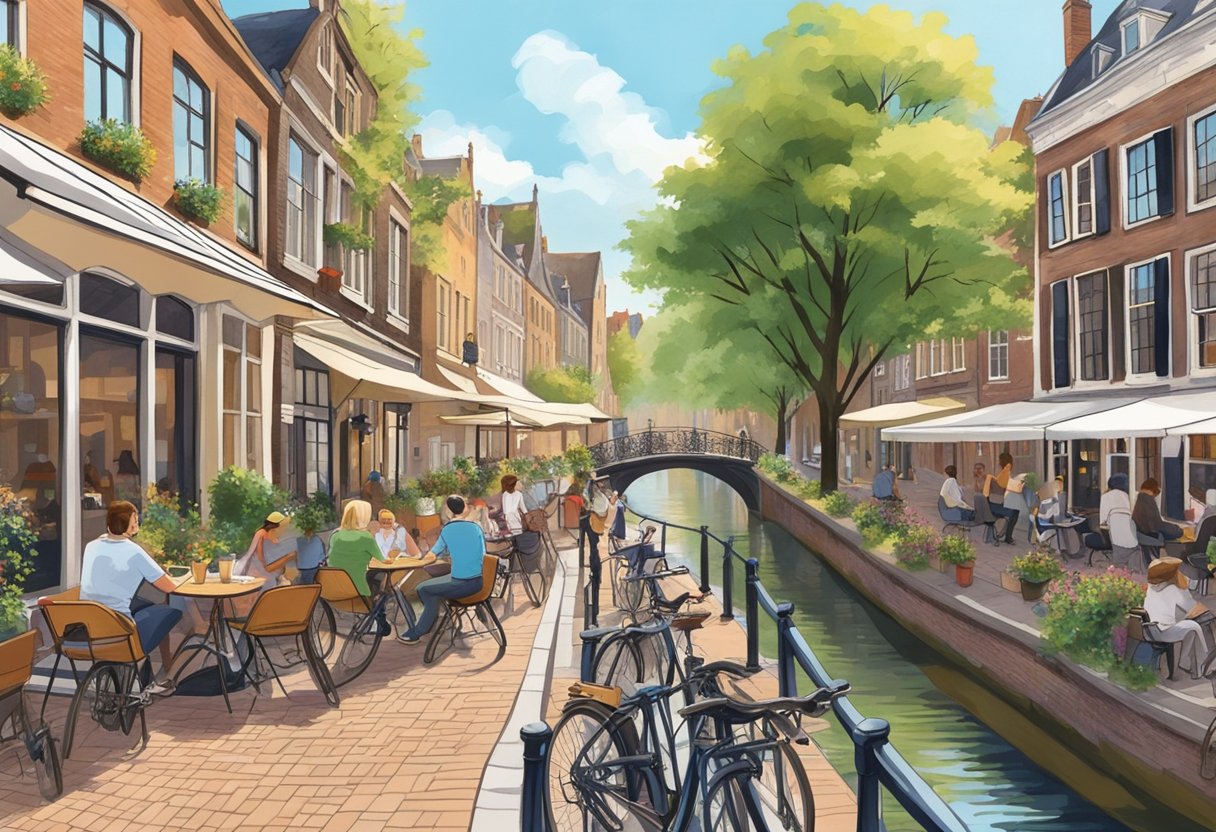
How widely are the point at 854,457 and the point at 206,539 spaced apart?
44641 mm

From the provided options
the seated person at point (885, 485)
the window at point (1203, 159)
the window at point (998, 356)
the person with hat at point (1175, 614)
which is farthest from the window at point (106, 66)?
the window at point (998, 356)

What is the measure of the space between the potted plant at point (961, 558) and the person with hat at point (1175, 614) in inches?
189

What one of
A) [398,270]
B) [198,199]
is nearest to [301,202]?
[198,199]

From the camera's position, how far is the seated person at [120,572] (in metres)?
6.25

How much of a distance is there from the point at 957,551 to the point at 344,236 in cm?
1221

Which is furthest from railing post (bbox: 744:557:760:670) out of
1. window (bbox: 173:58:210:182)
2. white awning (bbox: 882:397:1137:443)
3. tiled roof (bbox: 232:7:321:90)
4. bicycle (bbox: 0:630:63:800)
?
tiled roof (bbox: 232:7:321:90)

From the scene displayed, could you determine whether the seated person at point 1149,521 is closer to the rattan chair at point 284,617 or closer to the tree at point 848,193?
the tree at point 848,193

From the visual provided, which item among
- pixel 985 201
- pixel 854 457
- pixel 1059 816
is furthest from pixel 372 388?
pixel 854 457

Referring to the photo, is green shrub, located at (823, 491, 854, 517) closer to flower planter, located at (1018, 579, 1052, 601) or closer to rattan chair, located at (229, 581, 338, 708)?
flower planter, located at (1018, 579, 1052, 601)

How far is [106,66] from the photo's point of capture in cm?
1002

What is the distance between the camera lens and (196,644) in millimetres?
7168

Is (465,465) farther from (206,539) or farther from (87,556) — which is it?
(87,556)

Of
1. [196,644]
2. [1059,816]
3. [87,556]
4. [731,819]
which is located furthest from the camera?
[1059,816]

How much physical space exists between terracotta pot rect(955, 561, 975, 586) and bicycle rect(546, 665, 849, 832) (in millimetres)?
9515
